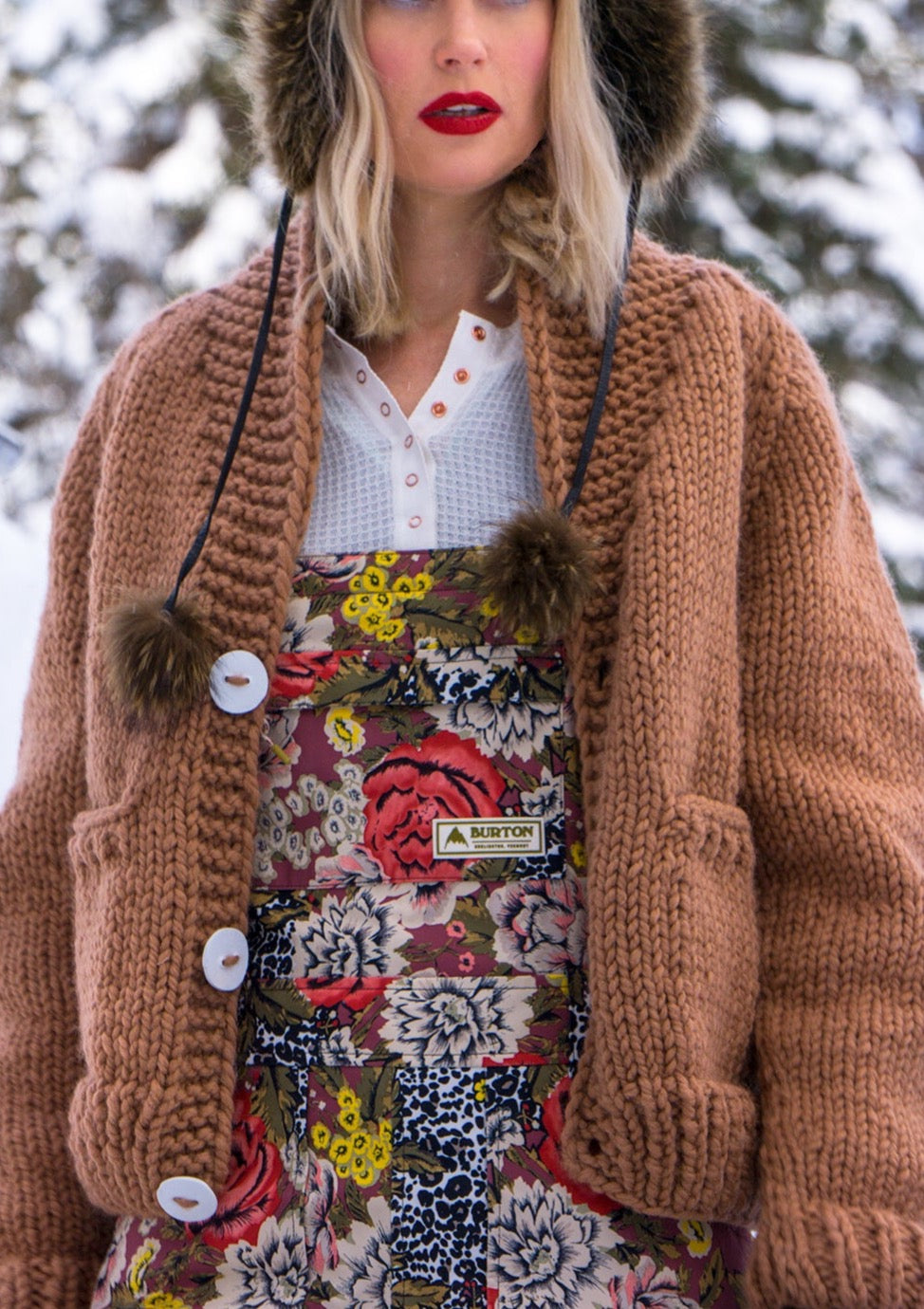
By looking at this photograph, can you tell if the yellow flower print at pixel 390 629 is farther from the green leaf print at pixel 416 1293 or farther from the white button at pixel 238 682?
the green leaf print at pixel 416 1293

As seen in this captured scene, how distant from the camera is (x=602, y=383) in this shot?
144 centimetres

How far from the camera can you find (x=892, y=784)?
1.39 meters

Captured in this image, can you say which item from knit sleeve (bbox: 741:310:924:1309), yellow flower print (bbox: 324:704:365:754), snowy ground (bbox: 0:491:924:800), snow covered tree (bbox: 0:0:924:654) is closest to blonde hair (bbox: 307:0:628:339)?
knit sleeve (bbox: 741:310:924:1309)

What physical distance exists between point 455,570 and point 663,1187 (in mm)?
572

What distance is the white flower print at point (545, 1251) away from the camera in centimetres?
129

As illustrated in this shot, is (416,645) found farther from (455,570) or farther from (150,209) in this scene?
(150,209)

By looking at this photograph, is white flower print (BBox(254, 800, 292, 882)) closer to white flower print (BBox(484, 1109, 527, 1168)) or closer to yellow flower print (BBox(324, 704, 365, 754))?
yellow flower print (BBox(324, 704, 365, 754))

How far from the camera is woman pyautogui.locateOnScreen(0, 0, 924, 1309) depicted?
4.26ft

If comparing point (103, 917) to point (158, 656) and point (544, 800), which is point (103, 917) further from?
point (544, 800)

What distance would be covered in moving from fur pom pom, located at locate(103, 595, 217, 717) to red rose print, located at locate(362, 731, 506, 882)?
7.4 inches

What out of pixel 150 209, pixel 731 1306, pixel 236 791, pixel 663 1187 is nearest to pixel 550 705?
pixel 236 791

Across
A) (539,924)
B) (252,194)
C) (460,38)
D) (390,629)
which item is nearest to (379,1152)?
(539,924)

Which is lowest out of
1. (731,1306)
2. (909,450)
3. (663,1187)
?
(731,1306)

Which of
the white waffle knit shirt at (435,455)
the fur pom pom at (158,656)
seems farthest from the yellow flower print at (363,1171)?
the white waffle knit shirt at (435,455)
